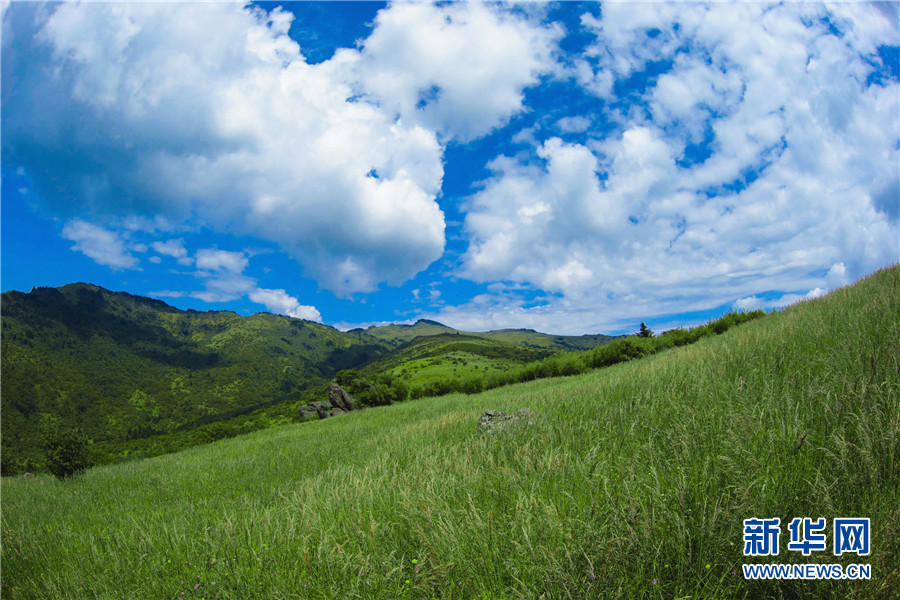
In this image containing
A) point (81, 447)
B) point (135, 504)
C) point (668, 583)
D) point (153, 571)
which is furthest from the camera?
point (81, 447)

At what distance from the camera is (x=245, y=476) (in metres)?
8.66

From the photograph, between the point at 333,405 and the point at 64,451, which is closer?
the point at 64,451

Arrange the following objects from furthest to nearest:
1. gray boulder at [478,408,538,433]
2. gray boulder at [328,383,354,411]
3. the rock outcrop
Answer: gray boulder at [328,383,354,411] → the rock outcrop → gray boulder at [478,408,538,433]

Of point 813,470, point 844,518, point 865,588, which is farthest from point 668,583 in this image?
Answer: point 813,470

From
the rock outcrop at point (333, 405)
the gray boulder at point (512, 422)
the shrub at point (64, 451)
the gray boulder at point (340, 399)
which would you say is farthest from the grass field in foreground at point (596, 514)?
the gray boulder at point (340, 399)

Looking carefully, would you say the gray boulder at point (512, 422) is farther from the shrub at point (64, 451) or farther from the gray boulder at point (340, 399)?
the gray boulder at point (340, 399)

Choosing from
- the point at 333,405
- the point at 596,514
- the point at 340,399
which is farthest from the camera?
the point at 333,405

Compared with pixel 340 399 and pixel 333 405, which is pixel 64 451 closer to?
pixel 340 399

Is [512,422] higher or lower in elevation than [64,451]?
higher

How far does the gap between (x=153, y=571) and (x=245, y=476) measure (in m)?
5.99

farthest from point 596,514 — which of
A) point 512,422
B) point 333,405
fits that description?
point 333,405

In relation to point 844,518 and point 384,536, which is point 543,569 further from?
point 844,518

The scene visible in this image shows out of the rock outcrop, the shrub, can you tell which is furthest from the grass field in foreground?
the rock outcrop

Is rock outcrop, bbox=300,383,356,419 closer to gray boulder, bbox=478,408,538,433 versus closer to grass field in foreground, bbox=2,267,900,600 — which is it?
grass field in foreground, bbox=2,267,900,600
